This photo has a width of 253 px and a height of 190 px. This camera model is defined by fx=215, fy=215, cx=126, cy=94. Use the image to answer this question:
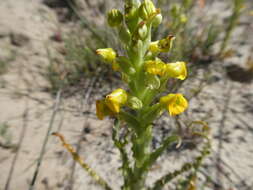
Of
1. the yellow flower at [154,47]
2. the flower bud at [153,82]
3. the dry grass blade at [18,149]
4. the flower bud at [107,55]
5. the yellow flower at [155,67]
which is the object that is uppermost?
the yellow flower at [154,47]

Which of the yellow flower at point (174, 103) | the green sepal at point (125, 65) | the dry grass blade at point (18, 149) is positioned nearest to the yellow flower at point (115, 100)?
the green sepal at point (125, 65)

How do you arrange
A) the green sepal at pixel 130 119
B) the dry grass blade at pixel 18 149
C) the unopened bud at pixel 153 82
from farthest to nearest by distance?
the dry grass blade at pixel 18 149 → the green sepal at pixel 130 119 → the unopened bud at pixel 153 82

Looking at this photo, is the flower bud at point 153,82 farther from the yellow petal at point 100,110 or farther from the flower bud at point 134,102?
the yellow petal at point 100,110

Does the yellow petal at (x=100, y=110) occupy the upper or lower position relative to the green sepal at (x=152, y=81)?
lower

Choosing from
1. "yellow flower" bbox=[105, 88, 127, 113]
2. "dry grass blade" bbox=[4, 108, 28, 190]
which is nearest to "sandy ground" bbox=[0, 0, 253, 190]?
"dry grass blade" bbox=[4, 108, 28, 190]

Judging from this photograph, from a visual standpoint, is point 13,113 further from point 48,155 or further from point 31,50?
point 31,50

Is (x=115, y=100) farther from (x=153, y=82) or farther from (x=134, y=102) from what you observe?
(x=153, y=82)
